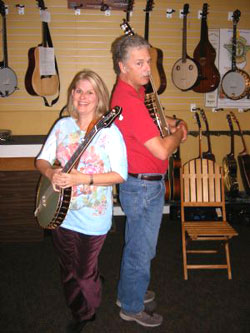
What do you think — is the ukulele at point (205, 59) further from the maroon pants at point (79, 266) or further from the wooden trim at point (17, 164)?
the maroon pants at point (79, 266)

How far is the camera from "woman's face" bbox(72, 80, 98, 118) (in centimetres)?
181

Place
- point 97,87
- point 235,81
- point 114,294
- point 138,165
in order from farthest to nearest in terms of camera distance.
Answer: point 235,81 < point 114,294 < point 138,165 < point 97,87

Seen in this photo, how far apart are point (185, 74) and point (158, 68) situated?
389 millimetres

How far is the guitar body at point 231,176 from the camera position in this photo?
415 cm

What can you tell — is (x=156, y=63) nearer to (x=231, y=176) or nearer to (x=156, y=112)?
(x=231, y=176)

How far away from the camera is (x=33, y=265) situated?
3096 millimetres

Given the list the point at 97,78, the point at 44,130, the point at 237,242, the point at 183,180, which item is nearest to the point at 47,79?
the point at 44,130

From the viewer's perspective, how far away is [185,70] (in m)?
4.18

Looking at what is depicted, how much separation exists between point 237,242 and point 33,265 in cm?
226

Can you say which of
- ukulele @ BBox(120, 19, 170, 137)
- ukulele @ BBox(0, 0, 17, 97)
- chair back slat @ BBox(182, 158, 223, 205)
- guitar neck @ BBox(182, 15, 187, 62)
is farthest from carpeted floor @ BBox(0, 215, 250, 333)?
guitar neck @ BBox(182, 15, 187, 62)

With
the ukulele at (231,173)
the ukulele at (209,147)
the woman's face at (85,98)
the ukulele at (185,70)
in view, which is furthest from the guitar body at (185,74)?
the woman's face at (85,98)

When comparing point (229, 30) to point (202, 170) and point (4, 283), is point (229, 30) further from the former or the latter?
point (4, 283)

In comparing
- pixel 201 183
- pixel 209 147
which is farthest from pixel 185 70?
pixel 201 183

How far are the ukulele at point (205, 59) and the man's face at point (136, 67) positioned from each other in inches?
100
